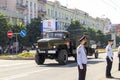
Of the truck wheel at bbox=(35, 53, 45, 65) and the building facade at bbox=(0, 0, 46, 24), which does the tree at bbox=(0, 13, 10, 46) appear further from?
the truck wheel at bbox=(35, 53, 45, 65)

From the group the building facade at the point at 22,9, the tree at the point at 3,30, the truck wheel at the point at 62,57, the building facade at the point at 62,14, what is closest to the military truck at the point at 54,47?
the truck wheel at the point at 62,57

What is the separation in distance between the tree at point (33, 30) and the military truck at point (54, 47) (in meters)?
48.1

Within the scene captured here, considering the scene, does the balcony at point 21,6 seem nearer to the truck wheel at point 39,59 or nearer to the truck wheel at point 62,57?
the truck wheel at point 39,59

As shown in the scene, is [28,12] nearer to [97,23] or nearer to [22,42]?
[22,42]

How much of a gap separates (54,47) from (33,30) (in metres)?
52.2

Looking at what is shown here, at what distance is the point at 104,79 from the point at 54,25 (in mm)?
51995

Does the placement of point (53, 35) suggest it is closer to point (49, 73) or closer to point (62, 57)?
point (62, 57)

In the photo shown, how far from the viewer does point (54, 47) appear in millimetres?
25859

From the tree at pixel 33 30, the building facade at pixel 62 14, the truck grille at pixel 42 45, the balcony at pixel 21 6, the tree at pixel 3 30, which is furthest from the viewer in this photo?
the building facade at pixel 62 14

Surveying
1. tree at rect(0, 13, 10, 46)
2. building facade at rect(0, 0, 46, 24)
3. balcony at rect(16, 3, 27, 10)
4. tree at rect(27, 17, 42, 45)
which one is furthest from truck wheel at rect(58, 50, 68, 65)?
balcony at rect(16, 3, 27, 10)

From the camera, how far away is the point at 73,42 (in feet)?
93.5

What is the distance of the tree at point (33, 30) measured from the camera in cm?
7681

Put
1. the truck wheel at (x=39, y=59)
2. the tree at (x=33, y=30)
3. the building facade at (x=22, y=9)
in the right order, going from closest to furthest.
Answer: the truck wheel at (x=39, y=59) < the building facade at (x=22, y=9) < the tree at (x=33, y=30)

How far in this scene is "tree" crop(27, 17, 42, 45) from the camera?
76812 mm
